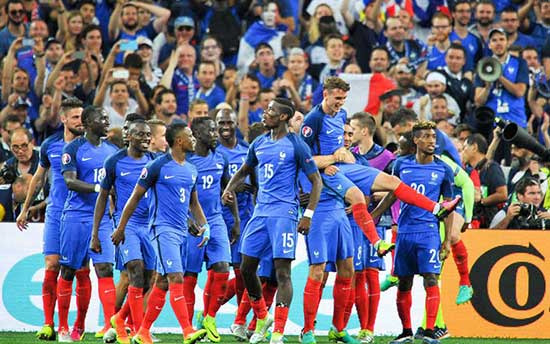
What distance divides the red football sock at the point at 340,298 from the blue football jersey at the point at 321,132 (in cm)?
146

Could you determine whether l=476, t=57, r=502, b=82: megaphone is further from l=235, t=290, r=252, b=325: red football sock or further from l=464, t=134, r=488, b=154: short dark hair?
l=235, t=290, r=252, b=325: red football sock

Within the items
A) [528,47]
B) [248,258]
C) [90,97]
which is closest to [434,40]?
[528,47]

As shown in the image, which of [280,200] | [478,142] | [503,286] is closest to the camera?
[280,200]

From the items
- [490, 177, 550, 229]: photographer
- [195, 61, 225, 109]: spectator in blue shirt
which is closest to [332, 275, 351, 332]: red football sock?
[490, 177, 550, 229]: photographer

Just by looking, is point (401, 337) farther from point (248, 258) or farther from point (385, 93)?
point (385, 93)

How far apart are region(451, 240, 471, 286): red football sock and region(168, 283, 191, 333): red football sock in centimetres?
379

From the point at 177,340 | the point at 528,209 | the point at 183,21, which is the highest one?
the point at 183,21

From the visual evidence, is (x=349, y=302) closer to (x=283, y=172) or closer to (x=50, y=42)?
(x=283, y=172)

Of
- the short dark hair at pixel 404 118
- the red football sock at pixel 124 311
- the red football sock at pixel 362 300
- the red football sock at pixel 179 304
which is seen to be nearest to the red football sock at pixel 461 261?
the red football sock at pixel 362 300

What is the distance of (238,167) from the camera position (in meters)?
16.0

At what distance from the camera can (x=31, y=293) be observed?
1703cm

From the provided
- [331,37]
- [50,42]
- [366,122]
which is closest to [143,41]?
[50,42]

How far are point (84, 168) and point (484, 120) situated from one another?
25.0 feet

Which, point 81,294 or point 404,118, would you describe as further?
point 404,118
